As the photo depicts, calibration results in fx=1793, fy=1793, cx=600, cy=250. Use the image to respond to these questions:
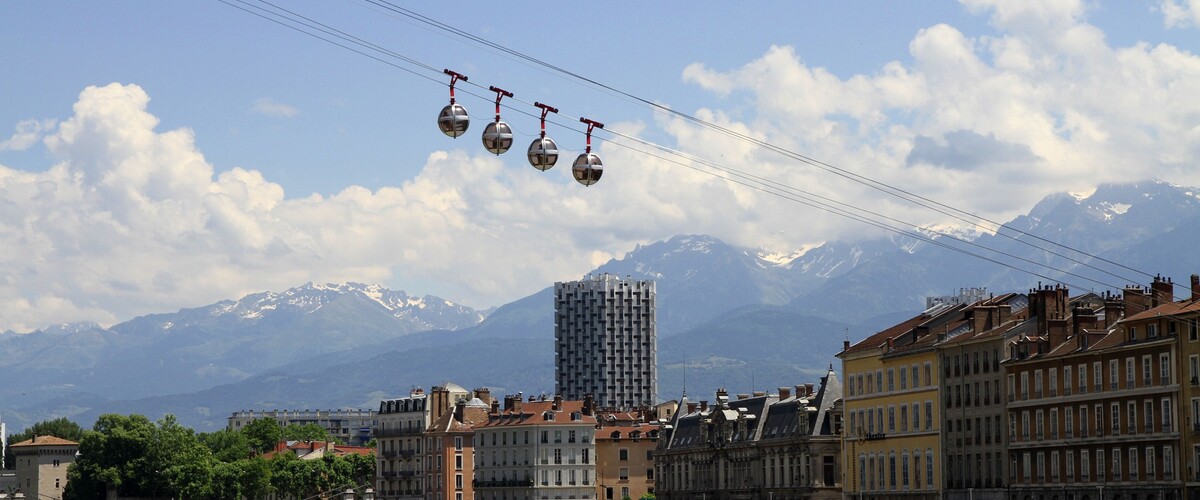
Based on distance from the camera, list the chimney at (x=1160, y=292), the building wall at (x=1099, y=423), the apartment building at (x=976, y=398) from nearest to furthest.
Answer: the building wall at (x=1099, y=423) → the chimney at (x=1160, y=292) → the apartment building at (x=976, y=398)

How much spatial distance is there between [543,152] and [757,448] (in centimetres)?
11200

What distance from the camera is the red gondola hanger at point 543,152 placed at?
54688mm

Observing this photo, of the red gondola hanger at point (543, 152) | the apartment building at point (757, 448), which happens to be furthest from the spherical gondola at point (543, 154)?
the apartment building at point (757, 448)

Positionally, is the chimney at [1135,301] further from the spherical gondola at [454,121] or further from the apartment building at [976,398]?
the spherical gondola at [454,121]

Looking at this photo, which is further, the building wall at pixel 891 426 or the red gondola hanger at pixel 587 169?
the building wall at pixel 891 426

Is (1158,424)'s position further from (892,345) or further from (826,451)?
(826,451)

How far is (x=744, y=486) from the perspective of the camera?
166 m

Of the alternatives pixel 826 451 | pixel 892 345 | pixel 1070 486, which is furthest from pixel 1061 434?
pixel 826 451

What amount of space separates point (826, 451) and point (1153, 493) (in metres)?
45.9

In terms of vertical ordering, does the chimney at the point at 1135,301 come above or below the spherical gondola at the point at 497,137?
above

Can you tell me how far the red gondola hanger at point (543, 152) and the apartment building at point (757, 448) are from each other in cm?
10038

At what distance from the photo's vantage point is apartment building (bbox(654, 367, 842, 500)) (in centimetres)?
15225

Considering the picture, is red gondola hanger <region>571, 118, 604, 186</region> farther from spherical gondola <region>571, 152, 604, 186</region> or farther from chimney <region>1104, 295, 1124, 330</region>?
chimney <region>1104, 295, 1124, 330</region>

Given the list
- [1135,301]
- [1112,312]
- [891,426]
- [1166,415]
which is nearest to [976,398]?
[1112,312]
